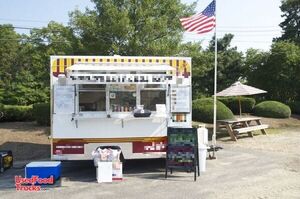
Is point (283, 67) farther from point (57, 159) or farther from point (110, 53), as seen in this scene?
point (57, 159)

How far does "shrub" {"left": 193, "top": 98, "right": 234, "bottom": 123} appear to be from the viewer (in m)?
20.1

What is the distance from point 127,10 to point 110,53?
197 cm

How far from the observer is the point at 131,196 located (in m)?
7.85

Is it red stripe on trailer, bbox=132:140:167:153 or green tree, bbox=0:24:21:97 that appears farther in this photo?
green tree, bbox=0:24:21:97

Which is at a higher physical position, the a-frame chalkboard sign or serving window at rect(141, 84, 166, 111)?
serving window at rect(141, 84, 166, 111)

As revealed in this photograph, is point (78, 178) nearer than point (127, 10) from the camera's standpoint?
Yes

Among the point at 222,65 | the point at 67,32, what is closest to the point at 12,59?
the point at 222,65

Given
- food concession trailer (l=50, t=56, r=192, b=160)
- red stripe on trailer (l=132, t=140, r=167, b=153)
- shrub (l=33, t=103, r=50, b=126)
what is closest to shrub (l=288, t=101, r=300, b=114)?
shrub (l=33, t=103, r=50, b=126)

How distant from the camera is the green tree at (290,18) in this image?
48.6 m

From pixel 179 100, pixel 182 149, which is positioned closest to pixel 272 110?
pixel 179 100

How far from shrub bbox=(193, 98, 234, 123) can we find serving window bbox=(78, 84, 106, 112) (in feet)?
36.3

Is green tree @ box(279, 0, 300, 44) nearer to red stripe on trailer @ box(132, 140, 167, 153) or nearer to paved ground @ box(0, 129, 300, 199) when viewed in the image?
paved ground @ box(0, 129, 300, 199)

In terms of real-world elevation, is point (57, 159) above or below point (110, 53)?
below

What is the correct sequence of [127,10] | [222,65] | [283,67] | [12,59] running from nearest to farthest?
1. [127,10]
2. [283,67]
3. [222,65]
4. [12,59]
